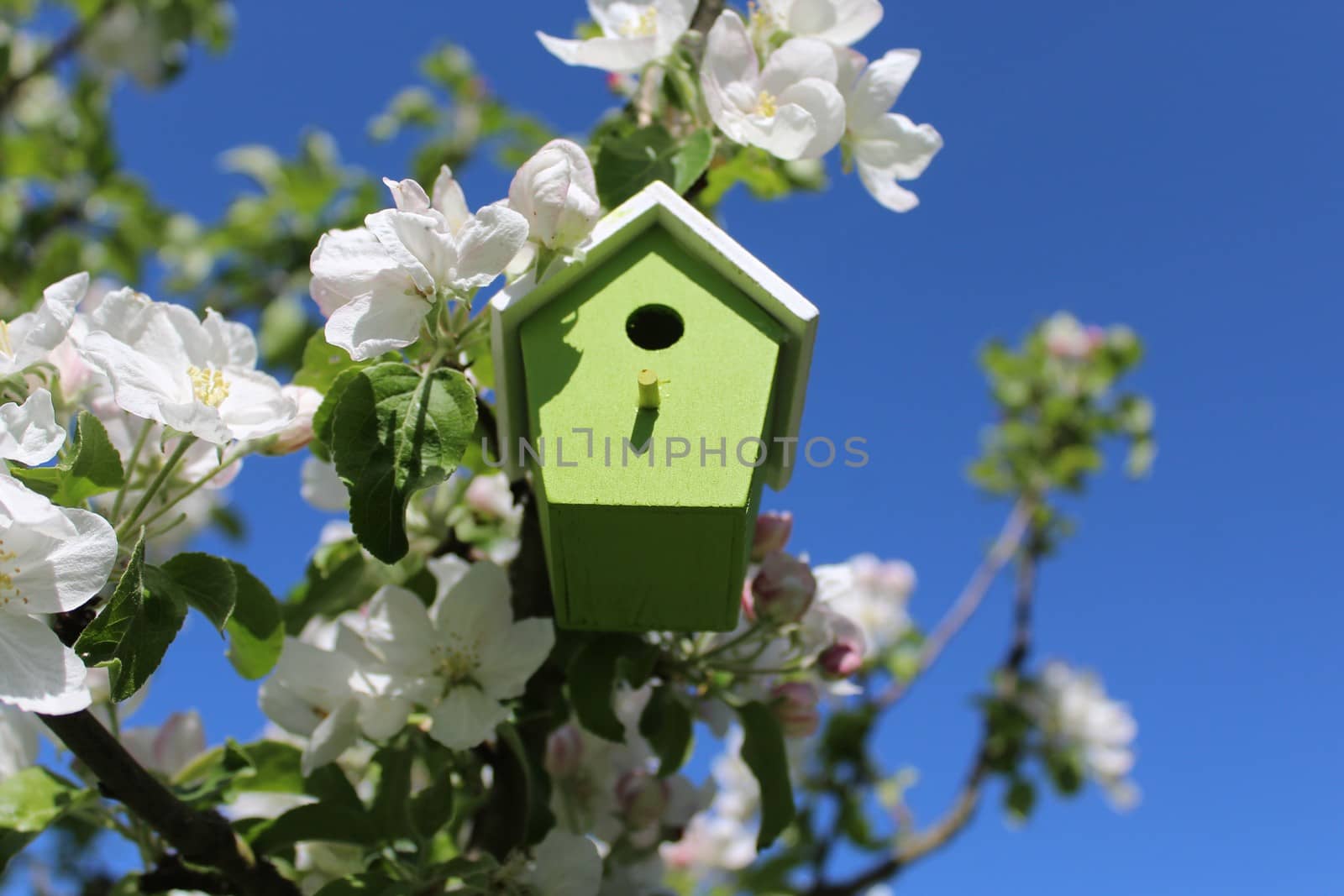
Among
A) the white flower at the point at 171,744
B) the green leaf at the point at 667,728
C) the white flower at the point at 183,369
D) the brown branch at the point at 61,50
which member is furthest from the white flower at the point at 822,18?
the brown branch at the point at 61,50

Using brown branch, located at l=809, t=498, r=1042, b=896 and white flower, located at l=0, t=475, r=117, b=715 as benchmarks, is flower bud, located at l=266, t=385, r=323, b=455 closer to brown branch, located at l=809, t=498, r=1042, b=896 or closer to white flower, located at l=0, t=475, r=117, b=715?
white flower, located at l=0, t=475, r=117, b=715

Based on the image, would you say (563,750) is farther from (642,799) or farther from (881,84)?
(881,84)

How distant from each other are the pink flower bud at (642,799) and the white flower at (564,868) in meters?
0.27

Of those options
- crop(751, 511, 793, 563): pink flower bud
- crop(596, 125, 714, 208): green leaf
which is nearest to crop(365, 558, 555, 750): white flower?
crop(751, 511, 793, 563): pink flower bud

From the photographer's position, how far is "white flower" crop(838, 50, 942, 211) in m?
1.70

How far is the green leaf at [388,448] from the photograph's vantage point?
119cm

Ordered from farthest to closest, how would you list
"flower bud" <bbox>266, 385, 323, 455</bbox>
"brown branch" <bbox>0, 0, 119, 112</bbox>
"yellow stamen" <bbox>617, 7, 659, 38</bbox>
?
"brown branch" <bbox>0, 0, 119, 112</bbox> < "yellow stamen" <bbox>617, 7, 659, 38</bbox> < "flower bud" <bbox>266, 385, 323, 455</bbox>

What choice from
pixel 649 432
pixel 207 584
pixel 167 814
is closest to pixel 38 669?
pixel 207 584

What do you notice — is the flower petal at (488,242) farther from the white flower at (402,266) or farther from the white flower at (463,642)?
the white flower at (463,642)

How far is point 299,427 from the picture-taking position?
1431 millimetres

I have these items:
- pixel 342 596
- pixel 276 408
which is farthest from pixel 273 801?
pixel 276 408

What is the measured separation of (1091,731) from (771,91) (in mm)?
3554

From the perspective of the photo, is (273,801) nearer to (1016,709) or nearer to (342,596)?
(342,596)

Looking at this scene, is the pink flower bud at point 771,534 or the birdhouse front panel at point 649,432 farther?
the pink flower bud at point 771,534
